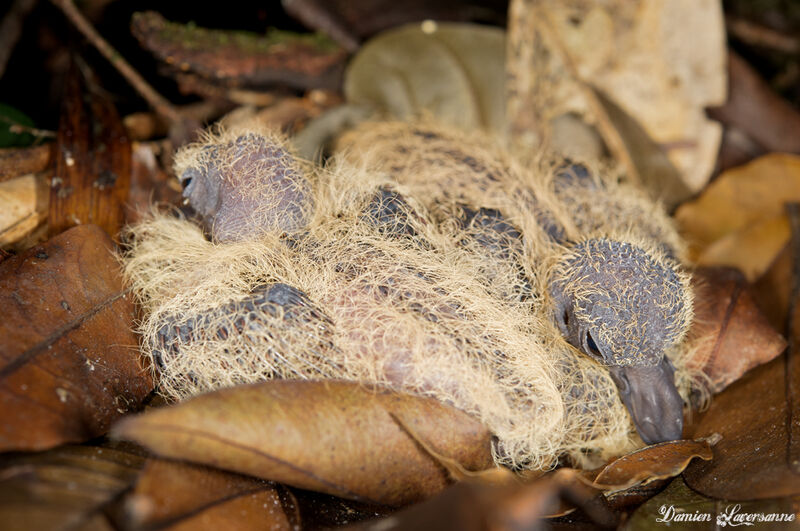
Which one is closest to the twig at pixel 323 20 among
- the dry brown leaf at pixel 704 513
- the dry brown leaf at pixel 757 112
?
the dry brown leaf at pixel 757 112

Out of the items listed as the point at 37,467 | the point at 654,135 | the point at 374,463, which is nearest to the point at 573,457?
the point at 374,463

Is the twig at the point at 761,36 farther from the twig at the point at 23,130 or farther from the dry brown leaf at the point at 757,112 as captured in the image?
the twig at the point at 23,130

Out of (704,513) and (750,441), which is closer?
(704,513)

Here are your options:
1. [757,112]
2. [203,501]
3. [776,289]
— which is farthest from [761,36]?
[203,501]

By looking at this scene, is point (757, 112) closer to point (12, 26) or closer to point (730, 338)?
point (730, 338)

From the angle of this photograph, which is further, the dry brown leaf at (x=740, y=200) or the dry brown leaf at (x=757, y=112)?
the dry brown leaf at (x=757, y=112)
